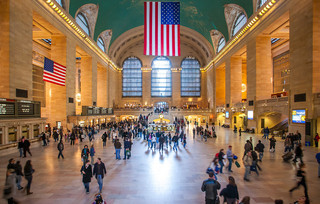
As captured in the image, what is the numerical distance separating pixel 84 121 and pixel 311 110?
21.7m

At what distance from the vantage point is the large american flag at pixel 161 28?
1881cm

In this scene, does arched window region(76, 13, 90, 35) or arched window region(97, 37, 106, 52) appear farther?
arched window region(97, 37, 106, 52)

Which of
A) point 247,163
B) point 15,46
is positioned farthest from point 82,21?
point 247,163

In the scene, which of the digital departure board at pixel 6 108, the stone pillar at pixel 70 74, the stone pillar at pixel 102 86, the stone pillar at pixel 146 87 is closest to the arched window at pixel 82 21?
the stone pillar at pixel 70 74

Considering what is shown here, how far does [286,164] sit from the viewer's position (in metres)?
8.80

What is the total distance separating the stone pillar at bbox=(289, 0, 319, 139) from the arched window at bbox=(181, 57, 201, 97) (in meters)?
32.3

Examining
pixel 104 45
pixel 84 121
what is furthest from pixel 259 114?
pixel 104 45

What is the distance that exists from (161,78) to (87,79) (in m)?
22.3

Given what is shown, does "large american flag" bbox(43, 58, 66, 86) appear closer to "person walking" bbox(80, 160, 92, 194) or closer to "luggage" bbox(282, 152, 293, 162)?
"person walking" bbox(80, 160, 92, 194)

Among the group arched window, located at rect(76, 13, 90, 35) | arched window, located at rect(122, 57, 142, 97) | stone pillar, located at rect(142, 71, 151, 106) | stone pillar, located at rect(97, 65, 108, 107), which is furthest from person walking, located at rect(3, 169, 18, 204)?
arched window, located at rect(122, 57, 142, 97)

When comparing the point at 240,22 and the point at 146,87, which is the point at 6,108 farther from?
the point at 146,87

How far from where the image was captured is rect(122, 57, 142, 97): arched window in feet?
156

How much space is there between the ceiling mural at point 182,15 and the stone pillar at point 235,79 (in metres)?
4.44

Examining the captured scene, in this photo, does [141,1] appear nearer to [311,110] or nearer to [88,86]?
[88,86]
